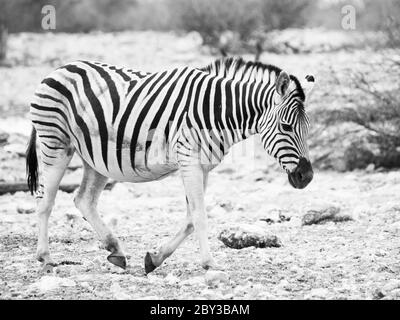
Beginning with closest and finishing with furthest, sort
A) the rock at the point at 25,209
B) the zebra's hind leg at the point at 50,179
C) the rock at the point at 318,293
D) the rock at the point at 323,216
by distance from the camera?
the rock at the point at 318,293, the zebra's hind leg at the point at 50,179, the rock at the point at 323,216, the rock at the point at 25,209

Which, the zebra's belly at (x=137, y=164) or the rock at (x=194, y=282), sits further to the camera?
the zebra's belly at (x=137, y=164)

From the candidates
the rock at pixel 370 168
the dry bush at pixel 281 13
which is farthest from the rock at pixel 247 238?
the dry bush at pixel 281 13

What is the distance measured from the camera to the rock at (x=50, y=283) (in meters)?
4.68

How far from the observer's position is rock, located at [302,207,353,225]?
6.70m

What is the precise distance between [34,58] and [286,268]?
53.5ft

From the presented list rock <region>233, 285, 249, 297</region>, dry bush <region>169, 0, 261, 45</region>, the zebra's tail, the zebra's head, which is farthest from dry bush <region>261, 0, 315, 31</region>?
rock <region>233, 285, 249, 297</region>

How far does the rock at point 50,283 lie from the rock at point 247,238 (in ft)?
4.43

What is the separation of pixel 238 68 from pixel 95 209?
1.29 m

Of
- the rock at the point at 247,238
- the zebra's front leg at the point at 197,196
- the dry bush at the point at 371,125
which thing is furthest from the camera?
the dry bush at the point at 371,125

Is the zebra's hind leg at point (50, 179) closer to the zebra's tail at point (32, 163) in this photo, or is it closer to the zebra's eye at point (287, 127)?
the zebra's tail at point (32, 163)

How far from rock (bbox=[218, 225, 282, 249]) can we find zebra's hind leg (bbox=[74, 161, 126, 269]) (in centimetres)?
88

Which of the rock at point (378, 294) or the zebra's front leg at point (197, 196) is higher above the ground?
the zebra's front leg at point (197, 196)

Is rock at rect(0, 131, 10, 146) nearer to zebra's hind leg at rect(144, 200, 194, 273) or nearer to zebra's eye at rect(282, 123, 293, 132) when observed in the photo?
zebra's hind leg at rect(144, 200, 194, 273)
